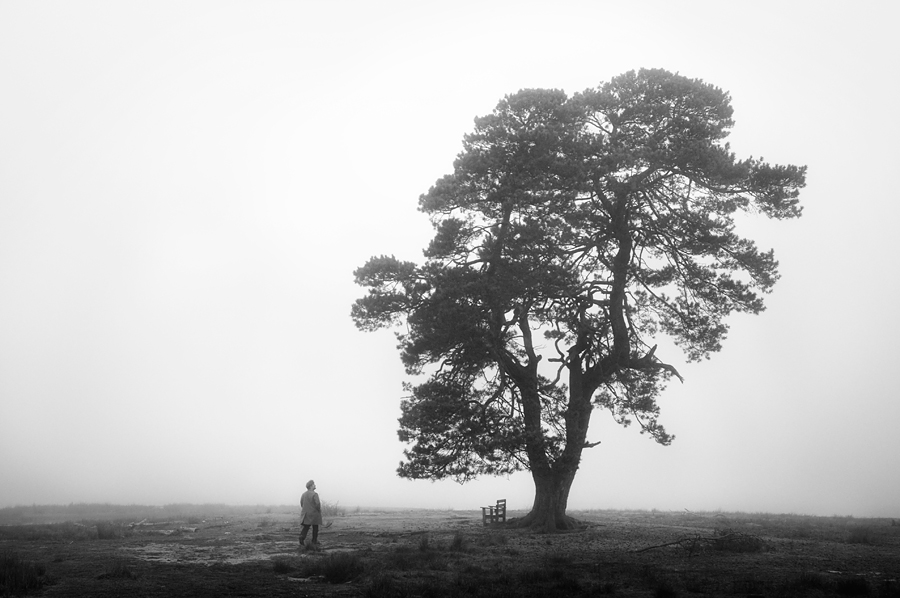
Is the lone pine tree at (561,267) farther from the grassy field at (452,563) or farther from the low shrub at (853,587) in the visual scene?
the low shrub at (853,587)

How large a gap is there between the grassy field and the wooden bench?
2277mm

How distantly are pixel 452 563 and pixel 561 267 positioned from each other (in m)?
12.8

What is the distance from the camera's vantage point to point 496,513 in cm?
2856

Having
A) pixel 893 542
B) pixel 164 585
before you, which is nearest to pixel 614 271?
pixel 893 542

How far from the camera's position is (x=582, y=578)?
14.0 m

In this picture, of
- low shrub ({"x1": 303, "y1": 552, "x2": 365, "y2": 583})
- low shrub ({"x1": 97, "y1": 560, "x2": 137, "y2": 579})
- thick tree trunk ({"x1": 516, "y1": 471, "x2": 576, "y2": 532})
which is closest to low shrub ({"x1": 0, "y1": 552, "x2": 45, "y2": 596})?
low shrub ({"x1": 97, "y1": 560, "x2": 137, "y2": 579})

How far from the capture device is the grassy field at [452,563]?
1250 cm

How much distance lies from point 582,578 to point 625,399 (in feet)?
49.3

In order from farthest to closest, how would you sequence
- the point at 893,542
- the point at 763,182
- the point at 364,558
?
the point at 763,182, the point at 893,542, the point at 364,558

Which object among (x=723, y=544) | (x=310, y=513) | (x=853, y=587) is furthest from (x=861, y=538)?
(x=310, y=513)

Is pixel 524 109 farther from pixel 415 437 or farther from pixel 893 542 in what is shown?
pixel 893 542

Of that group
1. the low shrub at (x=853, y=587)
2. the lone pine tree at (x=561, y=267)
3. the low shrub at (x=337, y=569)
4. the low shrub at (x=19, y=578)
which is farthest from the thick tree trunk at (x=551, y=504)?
the low shrub at (x=19, y=578)

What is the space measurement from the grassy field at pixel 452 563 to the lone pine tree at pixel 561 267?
3.94 metres

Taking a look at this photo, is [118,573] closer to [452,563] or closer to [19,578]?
[19,578]
